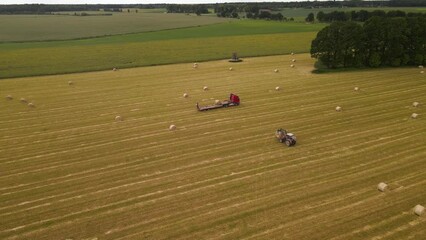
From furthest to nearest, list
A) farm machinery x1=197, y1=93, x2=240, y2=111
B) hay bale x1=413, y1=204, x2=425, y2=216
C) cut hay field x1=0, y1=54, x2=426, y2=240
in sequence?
1. farm machinery x1=197, y1=93, x2=240, y2=111
2. hay bale x1=413, y1=204, x2=425, y2=216
3. cut hay field x1=0, y1=54, x2=426, y2=240

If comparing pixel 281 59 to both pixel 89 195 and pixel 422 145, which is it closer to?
pixel 422 145

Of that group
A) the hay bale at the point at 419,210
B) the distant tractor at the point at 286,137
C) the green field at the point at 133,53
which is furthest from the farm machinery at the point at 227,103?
the green field at the point at 133,53

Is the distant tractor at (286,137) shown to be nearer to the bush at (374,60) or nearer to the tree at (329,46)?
the tree at (329,46)

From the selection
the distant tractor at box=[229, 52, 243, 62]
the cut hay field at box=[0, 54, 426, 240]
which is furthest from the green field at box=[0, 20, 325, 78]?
the cut hay field at box=[0, 54, 426, 240]

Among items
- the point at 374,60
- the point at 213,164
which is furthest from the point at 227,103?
the point at 374,60

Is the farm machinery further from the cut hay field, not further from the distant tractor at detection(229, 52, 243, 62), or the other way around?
the distant tractor at detection(229, 52, 243, 62)

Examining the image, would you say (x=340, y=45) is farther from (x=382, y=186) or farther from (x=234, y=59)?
(x=382, y=186)
